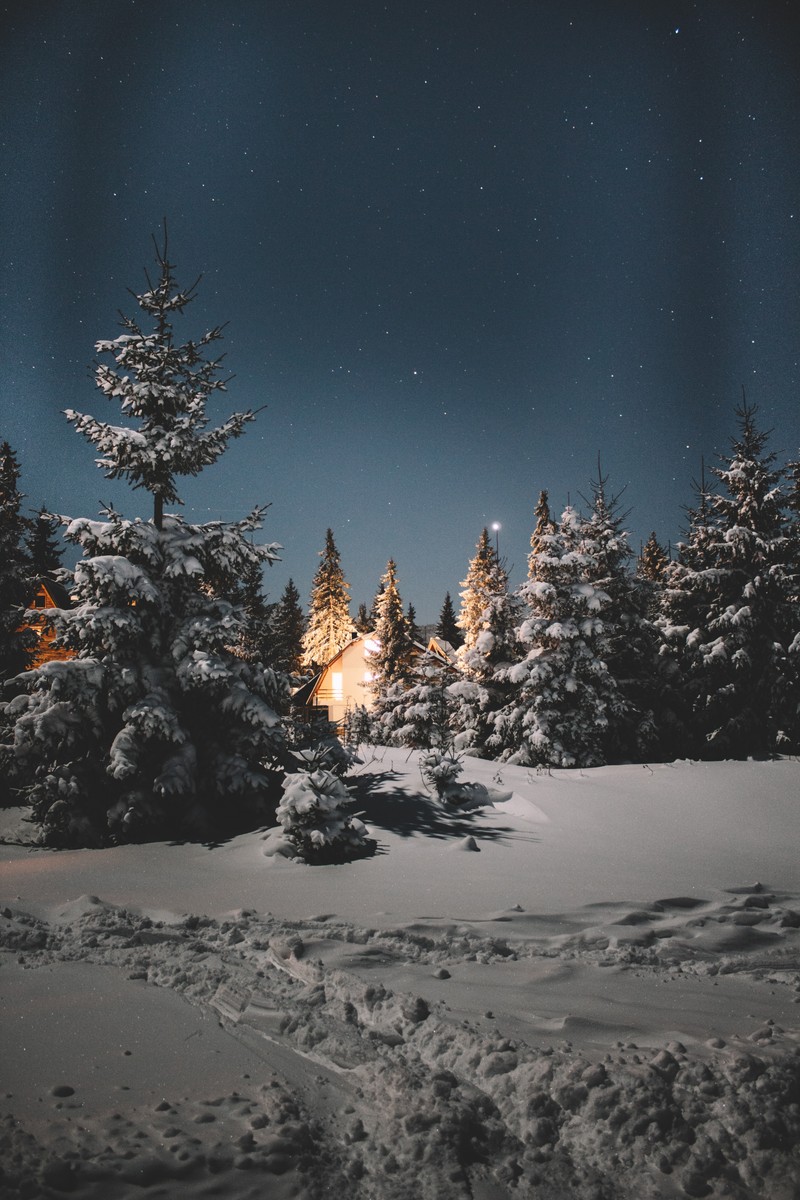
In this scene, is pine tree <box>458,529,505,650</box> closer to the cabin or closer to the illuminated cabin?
the cabin

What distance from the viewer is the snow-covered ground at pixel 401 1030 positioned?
7.48ft

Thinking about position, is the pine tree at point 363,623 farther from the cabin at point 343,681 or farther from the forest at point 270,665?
the forest at point 270,665

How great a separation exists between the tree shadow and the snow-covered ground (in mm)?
1206

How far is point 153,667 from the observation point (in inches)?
366

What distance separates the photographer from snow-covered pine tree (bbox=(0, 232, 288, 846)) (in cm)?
845

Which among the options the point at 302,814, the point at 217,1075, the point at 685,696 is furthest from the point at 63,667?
the point at 685,696

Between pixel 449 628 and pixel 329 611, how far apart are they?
19097mm

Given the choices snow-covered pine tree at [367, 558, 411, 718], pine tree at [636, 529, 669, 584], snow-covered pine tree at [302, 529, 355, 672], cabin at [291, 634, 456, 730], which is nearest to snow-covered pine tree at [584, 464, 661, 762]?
snow-covered pine tree at [367, 558, 411, 718]

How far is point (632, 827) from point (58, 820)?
882 cm

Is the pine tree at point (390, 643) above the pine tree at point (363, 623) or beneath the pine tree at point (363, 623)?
beneath

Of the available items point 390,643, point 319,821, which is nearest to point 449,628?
point 390,643

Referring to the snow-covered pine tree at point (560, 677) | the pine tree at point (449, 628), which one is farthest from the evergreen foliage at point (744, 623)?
the pine tree at point (449, 628)

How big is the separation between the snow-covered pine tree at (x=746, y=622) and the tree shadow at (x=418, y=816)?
12384 mm

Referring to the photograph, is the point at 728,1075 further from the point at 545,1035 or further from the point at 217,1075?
the point at 217,1075
